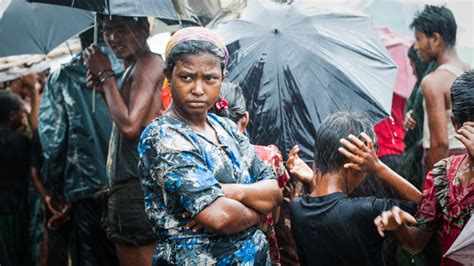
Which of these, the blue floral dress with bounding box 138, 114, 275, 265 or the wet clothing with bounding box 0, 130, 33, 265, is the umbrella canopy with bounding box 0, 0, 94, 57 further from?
the blue floral dress with bounding box 138, 114, 275, 265

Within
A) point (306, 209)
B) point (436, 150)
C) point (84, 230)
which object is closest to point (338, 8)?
point (436, 150)

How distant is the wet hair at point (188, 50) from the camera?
398 centimetres

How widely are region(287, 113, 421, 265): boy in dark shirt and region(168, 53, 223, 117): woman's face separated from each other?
69cm

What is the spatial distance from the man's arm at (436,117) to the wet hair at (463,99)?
1643 mm

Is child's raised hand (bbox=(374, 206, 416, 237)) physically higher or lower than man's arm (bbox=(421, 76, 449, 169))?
lower

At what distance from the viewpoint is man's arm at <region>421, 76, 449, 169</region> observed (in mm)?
5816

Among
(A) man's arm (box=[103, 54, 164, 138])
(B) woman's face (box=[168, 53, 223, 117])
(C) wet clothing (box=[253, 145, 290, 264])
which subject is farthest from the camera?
(A) man's arm (box=[103, 54, 164, 138])

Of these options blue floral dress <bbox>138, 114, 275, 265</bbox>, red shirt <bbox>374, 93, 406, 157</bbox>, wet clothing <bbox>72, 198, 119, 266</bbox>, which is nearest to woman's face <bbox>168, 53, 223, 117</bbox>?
blue floral dress <bbox>138, 114, 275, 265</bbox>

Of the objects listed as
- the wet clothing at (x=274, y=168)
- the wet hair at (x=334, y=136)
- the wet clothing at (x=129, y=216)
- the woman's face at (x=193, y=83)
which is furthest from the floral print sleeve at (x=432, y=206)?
the wet clothing at (x=129, y=216)

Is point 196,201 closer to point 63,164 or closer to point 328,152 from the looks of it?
point 328,152

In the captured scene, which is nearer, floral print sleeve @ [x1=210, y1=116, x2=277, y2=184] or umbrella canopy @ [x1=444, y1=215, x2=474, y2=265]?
umbrella canopy @ [x1=444, y1=215, x2=474, y2=265]

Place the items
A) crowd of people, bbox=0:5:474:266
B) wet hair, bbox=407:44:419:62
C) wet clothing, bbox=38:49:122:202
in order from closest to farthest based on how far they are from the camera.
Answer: crowd of people, bbox=0:5:474:266 < wet clothing, bbox=38:49:122:202 < wet hair, bbox=407:44:419:62

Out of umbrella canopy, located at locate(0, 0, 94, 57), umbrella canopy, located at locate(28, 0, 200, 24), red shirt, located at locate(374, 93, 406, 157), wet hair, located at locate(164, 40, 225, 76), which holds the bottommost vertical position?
red shirt, located at locate(374, 93, 406, 157)

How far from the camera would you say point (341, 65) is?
517 centimetres
